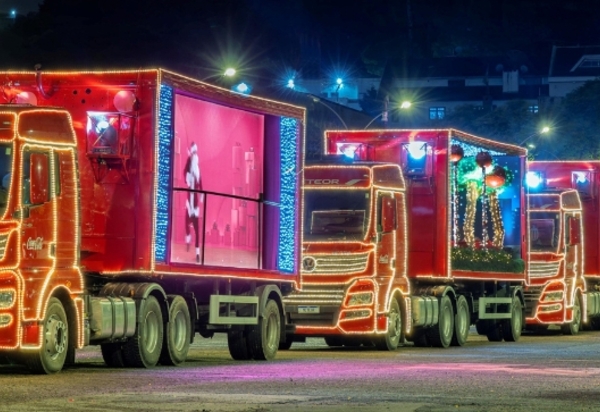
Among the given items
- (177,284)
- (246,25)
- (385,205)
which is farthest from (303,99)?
(177,284)

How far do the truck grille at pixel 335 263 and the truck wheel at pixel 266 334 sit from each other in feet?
9.61

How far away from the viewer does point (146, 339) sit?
79.6ft

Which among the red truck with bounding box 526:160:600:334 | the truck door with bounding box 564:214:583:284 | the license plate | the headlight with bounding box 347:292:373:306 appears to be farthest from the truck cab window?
the truck door with bounding box 564:214:583:284

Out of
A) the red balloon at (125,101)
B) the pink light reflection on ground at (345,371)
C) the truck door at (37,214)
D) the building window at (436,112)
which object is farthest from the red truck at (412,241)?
the building window at (436,112)

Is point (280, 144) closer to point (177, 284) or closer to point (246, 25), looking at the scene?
point (177, 284)

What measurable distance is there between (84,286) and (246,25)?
89.7 metres

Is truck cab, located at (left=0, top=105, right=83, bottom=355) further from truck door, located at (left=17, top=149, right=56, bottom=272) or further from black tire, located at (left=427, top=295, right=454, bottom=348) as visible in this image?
black tire, located at (left=427, top=295, right=454, bottom=348)

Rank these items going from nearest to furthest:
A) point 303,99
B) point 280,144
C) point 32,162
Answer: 1. point 32,162
2. point 280,144
3. point 303,99

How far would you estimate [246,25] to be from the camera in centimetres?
11212

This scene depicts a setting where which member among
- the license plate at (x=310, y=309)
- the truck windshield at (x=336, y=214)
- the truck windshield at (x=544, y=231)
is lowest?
the license plate at (x=310, y=309)

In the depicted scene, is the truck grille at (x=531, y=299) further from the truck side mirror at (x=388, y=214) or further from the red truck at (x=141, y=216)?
the red truck at (x=141, y=216)

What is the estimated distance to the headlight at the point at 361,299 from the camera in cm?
3114

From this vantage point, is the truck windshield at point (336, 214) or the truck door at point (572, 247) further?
the truck door at point (572, 247)

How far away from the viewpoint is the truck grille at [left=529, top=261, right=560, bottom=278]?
42.5 metres
